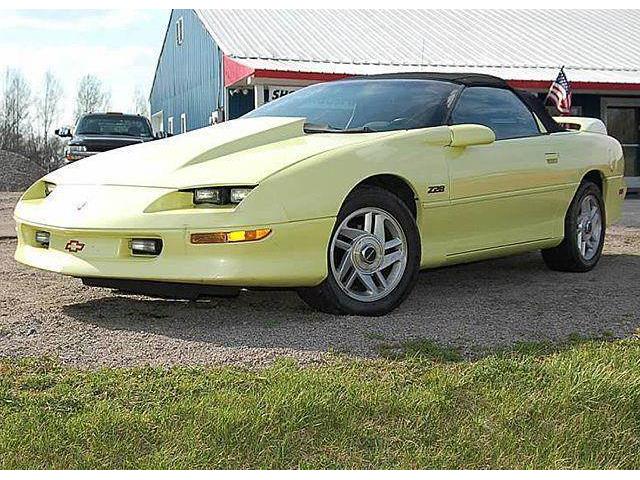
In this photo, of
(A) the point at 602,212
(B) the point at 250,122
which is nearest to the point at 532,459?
(B) the point at 250,122

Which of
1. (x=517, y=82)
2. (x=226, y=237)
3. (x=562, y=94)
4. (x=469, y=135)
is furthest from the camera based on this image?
(x=517, y=82)

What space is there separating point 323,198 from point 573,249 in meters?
2.66

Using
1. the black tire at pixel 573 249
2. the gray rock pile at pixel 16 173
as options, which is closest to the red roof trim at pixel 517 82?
the black tire at pixel 573 249

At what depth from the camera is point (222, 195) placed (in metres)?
4.79

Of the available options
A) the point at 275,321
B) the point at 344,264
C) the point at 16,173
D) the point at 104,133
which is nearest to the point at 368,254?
the point at 344,264

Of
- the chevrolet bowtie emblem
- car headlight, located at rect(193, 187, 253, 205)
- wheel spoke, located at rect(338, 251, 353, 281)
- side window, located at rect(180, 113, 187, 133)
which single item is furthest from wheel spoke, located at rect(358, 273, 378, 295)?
side window, located at rect(180, 113, 187, 133)

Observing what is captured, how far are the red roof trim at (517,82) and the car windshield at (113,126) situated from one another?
514cm

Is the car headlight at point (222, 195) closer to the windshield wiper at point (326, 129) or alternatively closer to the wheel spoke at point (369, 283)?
the wheel spoke at point (369, 283)

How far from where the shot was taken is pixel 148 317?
5102 millimetres

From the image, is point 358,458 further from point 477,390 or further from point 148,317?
point 148,317

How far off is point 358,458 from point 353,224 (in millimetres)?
2049

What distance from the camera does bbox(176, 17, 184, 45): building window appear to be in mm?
26797

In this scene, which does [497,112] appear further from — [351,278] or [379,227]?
[351,278]

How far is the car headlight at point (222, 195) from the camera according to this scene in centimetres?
476
